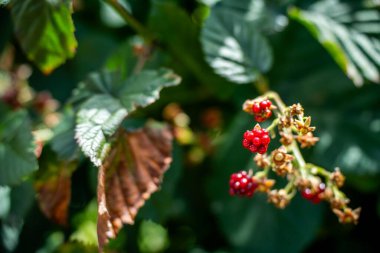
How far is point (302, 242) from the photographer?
1032mm

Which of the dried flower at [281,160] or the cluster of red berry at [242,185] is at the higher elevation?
the dried flower at [281,160]

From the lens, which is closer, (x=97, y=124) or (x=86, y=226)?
(x=97, y=124)

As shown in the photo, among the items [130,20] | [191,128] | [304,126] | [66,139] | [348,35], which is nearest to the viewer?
[304,126]

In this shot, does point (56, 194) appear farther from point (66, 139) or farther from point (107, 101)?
point (107, 101)

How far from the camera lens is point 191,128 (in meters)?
1.34

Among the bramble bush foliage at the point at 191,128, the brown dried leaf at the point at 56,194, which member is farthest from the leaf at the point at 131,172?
the brown dried leaf at the point at 56,194

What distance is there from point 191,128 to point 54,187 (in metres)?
0.49

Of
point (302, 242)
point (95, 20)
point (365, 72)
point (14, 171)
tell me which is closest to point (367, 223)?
point (302, 242)

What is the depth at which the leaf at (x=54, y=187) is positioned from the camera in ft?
3.02

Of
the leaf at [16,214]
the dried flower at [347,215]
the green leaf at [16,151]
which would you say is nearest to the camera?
the dried flower at [347,215]

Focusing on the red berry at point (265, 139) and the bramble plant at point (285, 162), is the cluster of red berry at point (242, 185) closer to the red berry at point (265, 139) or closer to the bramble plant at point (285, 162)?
the bramble plant at point (285, 162)

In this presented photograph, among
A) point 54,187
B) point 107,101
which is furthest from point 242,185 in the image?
point 54,187

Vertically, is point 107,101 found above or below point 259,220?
above

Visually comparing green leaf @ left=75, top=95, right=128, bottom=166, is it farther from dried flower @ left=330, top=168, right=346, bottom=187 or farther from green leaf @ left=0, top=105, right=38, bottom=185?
dried flower @ left=330, top=168, right=346, bottom=187
